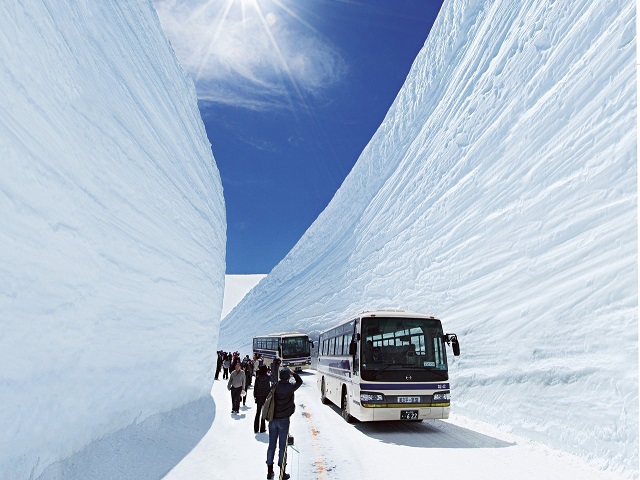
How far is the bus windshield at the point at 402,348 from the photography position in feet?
31.6

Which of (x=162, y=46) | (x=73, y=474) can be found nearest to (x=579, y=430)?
(x=73, y=474)

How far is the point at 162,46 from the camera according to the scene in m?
15.3

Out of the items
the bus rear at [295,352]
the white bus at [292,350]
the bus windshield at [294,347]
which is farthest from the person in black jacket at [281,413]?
the bus windshield at [294,347]

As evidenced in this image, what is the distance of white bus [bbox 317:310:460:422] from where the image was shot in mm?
9383

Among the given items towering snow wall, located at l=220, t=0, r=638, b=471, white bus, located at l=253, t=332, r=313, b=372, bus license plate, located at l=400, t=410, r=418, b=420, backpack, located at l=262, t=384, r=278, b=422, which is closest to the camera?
backpack, located at l=262, t=384, r=278, b=422

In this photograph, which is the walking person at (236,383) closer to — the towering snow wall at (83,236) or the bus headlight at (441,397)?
the towering snow wall at (83,236)

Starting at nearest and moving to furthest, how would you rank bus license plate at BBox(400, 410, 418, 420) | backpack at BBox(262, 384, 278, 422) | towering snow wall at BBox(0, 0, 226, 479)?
towering snow wall at BBox(0, 0, 226, 479) < backpack at BBox(262, 384, 278, 422) < bus license plate at BBox(400, 410, 418, 420)

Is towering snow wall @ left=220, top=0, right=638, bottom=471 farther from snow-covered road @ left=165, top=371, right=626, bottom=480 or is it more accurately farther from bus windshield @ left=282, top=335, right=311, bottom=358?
bus windshield @ left=282, top=335, right=311, bottom=358

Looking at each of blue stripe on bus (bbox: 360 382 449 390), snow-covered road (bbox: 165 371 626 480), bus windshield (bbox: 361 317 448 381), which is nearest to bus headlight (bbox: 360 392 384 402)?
blue stripe on bus (bbox: 360 382 449 390)

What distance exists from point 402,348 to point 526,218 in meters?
7.09

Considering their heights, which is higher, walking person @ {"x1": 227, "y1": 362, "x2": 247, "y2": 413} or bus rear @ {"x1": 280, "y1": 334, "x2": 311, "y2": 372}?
bus rear @ {"x1": 280, "y1": 334, "x2": 311, "y2": 372}

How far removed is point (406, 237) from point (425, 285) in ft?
16.6

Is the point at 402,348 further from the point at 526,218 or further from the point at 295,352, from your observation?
the point at 295,352

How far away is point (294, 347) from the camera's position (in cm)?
2600
